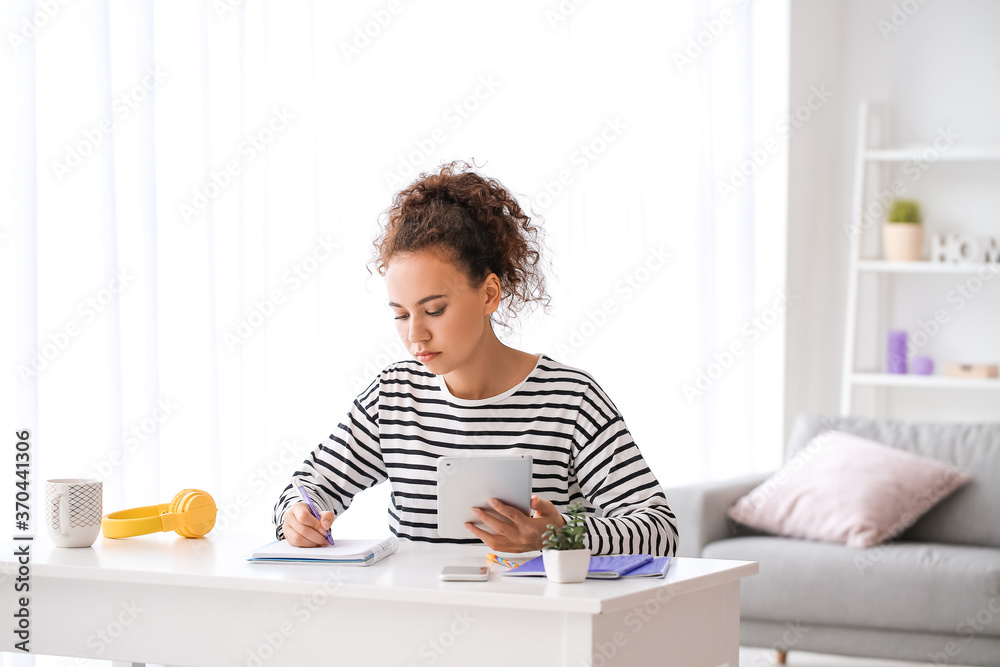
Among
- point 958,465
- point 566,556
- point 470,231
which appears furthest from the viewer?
point 958,465

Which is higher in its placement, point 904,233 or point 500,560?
point 904,233

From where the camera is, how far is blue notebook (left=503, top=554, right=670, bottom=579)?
1479mm

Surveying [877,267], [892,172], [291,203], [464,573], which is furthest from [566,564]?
[892,172]

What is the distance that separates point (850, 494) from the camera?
135 inches

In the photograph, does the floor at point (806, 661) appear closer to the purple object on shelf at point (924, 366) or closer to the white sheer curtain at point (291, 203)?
the white sheer curtain at point (291, 203)

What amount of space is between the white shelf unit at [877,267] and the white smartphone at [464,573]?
3.42 meters

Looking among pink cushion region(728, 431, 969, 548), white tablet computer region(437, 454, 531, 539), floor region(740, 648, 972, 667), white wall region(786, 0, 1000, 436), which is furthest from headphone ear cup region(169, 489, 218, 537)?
white wall region(786, 0, 1000, 436)

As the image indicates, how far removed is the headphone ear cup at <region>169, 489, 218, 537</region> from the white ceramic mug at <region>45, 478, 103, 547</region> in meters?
0.13

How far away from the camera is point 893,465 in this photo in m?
3.52

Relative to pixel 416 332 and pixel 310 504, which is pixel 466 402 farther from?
pixel 310 504

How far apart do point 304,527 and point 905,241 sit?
3.52 meters

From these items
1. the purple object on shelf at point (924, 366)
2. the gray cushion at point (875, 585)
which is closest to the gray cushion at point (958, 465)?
the gray cushion at point (875, 585)

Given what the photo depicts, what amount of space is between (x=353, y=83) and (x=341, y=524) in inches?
45.1

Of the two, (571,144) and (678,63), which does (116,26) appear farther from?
(678,63)
